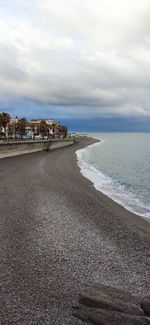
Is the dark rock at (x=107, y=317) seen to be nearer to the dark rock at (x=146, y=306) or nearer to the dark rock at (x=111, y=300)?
the dark rock at (x=111, y=300)

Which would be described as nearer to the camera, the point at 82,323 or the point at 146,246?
the point at 82,323

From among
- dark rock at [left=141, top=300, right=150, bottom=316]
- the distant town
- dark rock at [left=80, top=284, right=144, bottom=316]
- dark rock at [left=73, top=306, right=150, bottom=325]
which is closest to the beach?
dark rock at [left=73, top=306, right=150, bottom=325]

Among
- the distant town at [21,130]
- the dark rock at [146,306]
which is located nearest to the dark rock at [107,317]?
the dark rock at [146,306]

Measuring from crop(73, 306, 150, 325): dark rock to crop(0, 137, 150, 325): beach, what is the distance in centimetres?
21

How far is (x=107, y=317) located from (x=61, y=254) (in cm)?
446

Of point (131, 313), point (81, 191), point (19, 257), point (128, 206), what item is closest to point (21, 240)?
point (19, 257)

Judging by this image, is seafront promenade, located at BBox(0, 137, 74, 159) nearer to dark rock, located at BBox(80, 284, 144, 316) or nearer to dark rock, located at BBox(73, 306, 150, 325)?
dark rock, located at BBox(80, 284, 144, 316)

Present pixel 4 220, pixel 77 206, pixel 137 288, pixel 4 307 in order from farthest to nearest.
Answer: pixel 77 206 < pixel 4 220 < pixel 137 288 < pixel 4 307

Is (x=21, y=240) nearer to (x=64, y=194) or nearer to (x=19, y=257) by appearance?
(x=19, y=257)

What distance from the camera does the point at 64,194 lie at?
22.4 meters

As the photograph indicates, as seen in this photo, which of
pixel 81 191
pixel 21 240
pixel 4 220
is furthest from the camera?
pixel 81 191

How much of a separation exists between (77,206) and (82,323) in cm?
1204

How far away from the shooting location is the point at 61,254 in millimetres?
10711

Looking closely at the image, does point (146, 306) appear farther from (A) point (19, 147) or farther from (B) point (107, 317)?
(A) point (19, 147)
